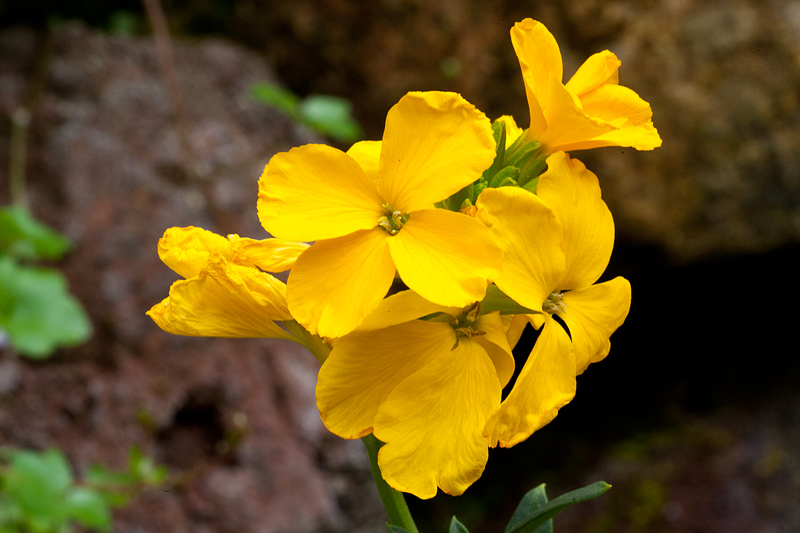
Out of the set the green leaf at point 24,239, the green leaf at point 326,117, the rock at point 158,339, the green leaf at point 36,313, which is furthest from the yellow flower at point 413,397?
the green leaf at point 326,117

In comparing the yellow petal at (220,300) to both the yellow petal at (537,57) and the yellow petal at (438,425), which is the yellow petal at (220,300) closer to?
the yellow petal at (438,425)

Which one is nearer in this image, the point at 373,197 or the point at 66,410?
the point at 373,197

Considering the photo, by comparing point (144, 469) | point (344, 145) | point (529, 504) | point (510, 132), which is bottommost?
point (144, 469)

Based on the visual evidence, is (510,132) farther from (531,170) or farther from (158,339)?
(158,339)

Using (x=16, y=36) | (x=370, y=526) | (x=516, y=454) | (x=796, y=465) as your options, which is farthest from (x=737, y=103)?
(x=16, y=36)

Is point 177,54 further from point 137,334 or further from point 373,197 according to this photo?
point 373,197

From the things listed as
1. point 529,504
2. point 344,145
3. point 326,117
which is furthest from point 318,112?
point 529,504

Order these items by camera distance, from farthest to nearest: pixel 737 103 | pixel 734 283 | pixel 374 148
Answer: pixel 734 283 → pixel 737 103 → pixel 374 148
